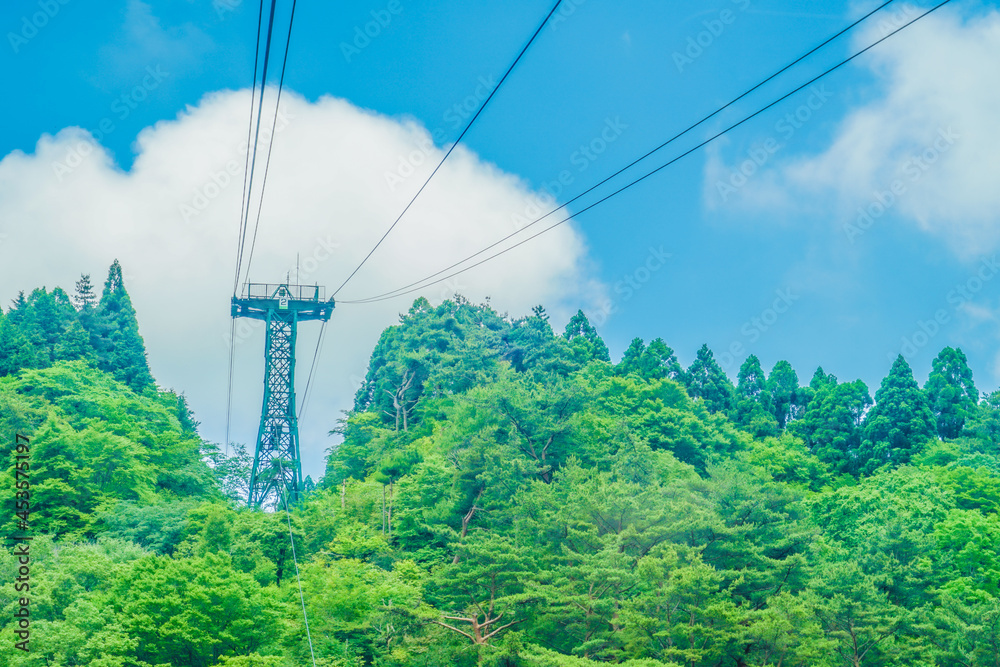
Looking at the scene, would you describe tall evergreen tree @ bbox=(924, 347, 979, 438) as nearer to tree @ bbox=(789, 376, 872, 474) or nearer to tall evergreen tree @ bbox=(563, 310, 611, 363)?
tree @ bbox=(789, 376, 872, 474)

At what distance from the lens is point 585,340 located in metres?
50.3

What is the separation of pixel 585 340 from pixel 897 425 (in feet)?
58.7

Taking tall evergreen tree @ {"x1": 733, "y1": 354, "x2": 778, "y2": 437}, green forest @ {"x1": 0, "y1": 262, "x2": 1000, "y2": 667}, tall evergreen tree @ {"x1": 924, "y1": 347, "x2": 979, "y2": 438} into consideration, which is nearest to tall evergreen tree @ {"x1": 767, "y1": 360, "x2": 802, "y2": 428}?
tall evergreen tree @ {"x1": 733, "y1": 354, "x2": 778, "y2": 437}

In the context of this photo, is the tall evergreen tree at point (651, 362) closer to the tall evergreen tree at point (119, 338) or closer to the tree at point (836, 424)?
the tree at point (836, 424)

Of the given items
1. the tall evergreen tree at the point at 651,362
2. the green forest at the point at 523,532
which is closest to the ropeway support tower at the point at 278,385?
the green forest at the point at 523,532

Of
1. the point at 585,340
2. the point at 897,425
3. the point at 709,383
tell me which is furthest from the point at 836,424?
the point at 585,340

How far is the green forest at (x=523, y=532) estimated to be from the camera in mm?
19219

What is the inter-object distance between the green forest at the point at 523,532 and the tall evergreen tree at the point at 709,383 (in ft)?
17.6

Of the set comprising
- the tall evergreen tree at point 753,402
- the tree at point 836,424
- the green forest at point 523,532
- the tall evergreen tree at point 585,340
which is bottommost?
the green forest at point 523,532

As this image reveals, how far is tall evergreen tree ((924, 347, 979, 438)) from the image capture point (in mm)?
40594

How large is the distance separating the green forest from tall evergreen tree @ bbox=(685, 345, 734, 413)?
5.36 metres

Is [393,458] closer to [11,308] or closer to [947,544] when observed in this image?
[947,544]

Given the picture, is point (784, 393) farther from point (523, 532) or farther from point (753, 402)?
point (523, 532)

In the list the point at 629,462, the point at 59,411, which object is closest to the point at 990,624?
the point at 629,462
